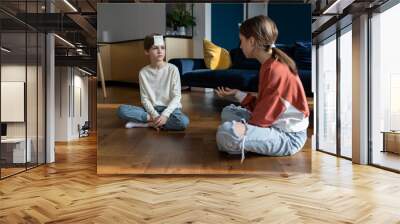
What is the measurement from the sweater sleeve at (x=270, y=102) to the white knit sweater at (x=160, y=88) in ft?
3.12

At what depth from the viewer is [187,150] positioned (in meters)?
5.27

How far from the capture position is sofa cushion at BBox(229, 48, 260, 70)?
5.11m

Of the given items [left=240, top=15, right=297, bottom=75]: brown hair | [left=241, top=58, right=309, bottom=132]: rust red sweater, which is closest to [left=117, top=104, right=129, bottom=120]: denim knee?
[left=241, top=58, right=309, bottom=132]: rust red sweater

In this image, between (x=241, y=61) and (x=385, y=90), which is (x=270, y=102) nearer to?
(x=241, y=61)

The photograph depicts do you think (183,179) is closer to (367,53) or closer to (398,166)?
(398,166)

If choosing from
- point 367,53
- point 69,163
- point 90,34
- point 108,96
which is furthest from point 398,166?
point 90,34

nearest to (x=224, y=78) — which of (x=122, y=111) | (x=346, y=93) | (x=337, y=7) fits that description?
(x=122, y=111)

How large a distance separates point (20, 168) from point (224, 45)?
3.43 m

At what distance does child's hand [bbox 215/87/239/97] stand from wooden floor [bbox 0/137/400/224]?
954mm

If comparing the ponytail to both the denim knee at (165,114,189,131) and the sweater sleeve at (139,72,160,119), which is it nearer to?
the denim knee at (165,114,189,131)

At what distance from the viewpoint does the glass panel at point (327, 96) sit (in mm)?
8584

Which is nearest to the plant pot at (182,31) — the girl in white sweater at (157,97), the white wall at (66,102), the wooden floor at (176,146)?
the girl in white sweater at (157,97)

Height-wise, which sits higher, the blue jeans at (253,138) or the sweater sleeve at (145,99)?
the sweater sleeve at (145,99)

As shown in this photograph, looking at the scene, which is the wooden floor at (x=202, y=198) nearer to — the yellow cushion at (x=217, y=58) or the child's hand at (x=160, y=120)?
the child's hand at (x=160, y=120)
